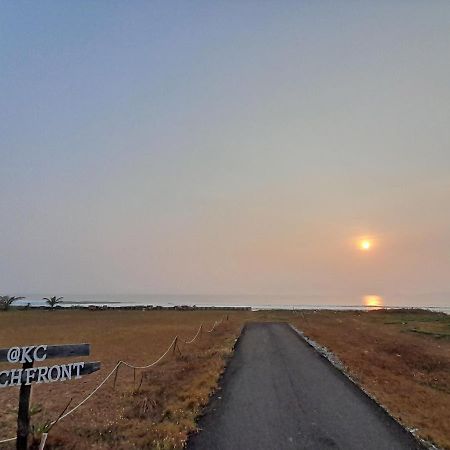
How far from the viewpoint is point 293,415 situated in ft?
38.6

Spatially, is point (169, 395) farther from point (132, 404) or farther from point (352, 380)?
point (352, 380)

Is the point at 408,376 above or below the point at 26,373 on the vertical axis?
below

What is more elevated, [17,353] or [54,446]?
[17,353]

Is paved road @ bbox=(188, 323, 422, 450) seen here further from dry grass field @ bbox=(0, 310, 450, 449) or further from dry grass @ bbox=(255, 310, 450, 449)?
dry grass @ bbox=(255, 310, 450, 449)

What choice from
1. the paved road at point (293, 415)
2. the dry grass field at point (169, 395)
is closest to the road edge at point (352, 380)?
the paved road at point (293, 415)

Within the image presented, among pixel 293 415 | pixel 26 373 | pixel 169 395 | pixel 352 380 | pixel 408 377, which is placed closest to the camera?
pixel 26 373

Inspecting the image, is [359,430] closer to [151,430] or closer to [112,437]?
[151,430]

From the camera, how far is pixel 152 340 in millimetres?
32469

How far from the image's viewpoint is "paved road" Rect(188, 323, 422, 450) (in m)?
9.68

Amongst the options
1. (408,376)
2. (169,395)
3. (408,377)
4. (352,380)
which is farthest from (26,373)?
(408,376)

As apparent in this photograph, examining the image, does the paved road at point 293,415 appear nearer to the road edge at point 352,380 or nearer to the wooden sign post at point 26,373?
the road edge at point 352,380

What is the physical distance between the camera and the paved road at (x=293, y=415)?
968 centimetres

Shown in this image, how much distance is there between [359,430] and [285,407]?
2.57m

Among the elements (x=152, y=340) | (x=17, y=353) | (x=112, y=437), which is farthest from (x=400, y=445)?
(x=152, y=340)
